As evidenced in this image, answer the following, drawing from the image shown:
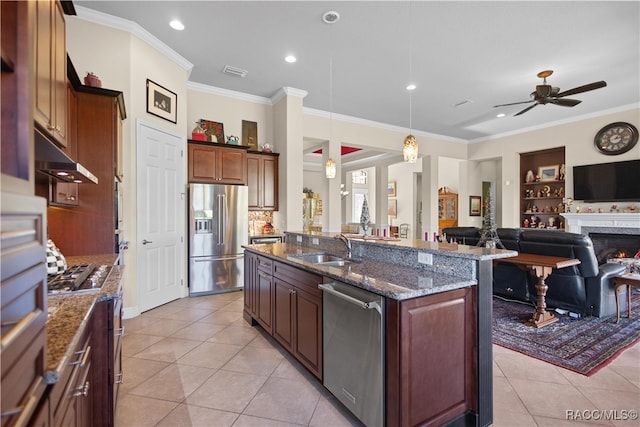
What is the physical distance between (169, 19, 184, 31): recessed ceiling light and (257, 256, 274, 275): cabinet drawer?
9.12ft

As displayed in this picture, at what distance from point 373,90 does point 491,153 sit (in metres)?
4.49

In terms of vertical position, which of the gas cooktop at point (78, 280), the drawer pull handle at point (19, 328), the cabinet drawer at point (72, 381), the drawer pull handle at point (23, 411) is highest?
the drawer pull handle at point (19, 328)

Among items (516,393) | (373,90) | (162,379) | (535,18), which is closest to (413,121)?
(373,90)

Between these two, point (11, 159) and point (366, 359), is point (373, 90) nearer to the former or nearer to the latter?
point (366, 359)

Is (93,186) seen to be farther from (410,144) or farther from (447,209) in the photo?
(447,209)

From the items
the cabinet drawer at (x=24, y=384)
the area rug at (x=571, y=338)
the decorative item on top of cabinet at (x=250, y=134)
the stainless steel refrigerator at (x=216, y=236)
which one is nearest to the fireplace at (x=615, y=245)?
the area rug at (x=571, y=338)

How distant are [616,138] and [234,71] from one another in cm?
714

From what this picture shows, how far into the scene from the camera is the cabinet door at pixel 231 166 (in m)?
4.87

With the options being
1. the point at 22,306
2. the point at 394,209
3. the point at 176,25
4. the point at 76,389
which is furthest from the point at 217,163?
the point at 394,209

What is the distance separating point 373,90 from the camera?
5293 millimetres

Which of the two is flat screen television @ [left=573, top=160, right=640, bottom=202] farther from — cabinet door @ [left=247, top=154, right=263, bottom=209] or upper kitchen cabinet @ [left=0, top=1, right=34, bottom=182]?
upper kitchen cabinet @ [left=0, top=1, right=34, bottom=182]

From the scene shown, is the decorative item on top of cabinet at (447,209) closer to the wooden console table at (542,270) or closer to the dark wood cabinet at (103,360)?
the wooden console table at (542,270)

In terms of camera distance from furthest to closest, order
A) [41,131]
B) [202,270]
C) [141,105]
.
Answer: [202,270] → [141,105] → [41,131]

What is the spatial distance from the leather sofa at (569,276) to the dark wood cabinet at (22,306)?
418 centimetres
